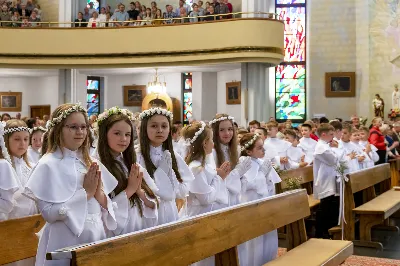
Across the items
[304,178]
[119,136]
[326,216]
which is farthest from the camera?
[304,178]

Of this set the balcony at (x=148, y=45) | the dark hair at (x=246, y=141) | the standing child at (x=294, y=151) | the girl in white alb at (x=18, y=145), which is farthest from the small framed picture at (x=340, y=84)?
the girl in white alb at (x=18, y=145)

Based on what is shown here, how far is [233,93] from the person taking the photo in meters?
22.3

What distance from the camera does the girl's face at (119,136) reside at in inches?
180

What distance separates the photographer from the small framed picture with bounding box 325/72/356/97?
24.7m

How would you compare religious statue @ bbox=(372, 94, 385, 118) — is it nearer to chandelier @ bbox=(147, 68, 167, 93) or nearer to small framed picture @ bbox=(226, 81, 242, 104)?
small framed picture @ bbox=(226, 81, 242, 104)

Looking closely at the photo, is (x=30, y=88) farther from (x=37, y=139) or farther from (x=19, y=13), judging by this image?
(x=37, y=139)

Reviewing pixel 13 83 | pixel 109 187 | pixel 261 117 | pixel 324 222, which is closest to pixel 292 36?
pixel 261 117

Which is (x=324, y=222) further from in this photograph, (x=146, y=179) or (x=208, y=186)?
(x=146, y=179)

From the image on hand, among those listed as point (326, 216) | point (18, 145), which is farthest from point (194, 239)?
point (326, 216)

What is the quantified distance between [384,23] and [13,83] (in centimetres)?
1471

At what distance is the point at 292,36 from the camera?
2564 centimetres

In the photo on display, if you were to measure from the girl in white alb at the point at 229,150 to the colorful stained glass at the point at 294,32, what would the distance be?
19232 millimetres

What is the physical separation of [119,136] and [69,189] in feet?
2.23

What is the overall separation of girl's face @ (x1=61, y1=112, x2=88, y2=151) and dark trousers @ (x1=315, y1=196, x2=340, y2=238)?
6006mm
